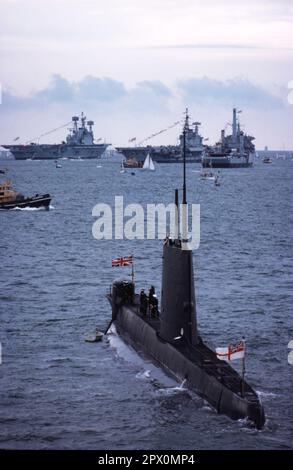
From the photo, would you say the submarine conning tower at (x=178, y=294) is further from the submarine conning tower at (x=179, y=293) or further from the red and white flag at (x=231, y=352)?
the red and white flag at (x=231, y=352)

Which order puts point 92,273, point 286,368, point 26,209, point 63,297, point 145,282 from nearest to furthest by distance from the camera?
point 286,368 → point 63,297 → point 145,282 → point 92,273 → point 26,209

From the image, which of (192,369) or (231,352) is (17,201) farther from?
(231,352)

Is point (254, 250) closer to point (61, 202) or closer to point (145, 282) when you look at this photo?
point (145, 282)

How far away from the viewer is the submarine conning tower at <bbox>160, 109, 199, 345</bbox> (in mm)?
35844

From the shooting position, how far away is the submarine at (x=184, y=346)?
3097 cm

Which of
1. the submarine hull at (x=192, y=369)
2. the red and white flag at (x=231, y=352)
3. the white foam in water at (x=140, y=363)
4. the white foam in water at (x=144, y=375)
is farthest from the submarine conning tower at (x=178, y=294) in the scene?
the red and white flag at (x=231, y=352)

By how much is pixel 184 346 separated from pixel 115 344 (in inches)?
285

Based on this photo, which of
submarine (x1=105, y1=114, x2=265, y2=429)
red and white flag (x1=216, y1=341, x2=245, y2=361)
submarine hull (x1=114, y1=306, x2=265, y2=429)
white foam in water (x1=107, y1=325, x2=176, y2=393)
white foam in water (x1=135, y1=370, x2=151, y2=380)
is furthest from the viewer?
white foam in water (x1=135, y1=370, x2=151, y2=380)

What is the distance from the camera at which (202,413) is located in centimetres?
3203

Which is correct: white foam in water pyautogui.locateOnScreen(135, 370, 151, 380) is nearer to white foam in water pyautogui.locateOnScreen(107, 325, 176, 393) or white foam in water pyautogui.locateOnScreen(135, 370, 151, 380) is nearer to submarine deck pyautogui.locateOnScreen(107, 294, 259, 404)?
white foam in water pyautogui.locateOnScreen(107, 325, 176, 393)

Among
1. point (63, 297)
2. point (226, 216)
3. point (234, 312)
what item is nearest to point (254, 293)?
point (234, 312)

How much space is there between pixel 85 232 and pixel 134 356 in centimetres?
5581

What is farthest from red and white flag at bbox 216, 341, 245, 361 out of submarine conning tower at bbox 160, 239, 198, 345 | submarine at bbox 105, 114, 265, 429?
submarine conning tower at bbox 160, 239, 198, 345

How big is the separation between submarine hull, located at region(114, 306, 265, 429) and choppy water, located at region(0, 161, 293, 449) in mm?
386
